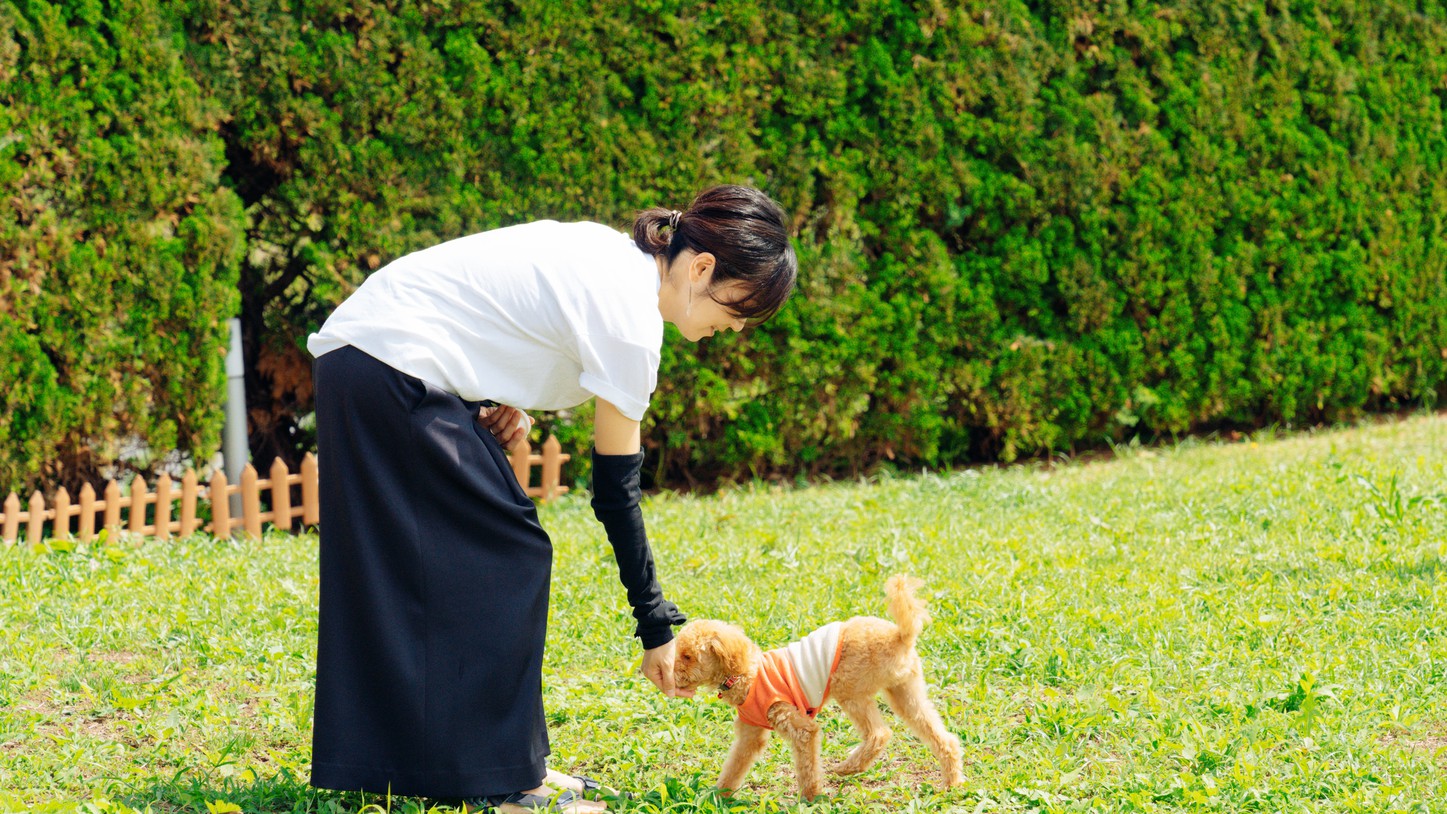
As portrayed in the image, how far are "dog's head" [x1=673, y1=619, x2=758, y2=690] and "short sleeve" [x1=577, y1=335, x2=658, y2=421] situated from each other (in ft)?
1.98

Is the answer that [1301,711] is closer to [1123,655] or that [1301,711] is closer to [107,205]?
[1123,655]

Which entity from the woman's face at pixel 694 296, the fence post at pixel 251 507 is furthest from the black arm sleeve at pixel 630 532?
the fence post at pixel 251 507

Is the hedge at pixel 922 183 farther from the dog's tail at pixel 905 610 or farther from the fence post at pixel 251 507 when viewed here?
the dog's tail at pixel 905 610

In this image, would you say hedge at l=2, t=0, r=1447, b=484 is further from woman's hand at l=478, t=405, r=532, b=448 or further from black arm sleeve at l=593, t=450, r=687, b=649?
black arm sleeve at l=593, t=450, r=687, b=649

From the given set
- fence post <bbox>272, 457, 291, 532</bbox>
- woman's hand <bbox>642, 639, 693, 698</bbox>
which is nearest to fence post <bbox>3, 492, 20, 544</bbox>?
fence post <bbox>272, 457, 291, 532</bbox>

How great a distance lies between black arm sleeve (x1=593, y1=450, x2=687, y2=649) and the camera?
278cm

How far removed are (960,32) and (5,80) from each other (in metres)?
4.89

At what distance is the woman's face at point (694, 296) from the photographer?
2.90m

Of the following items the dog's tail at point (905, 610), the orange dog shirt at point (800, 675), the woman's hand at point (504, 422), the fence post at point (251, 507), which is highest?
the woman's hand at point (504, 422)

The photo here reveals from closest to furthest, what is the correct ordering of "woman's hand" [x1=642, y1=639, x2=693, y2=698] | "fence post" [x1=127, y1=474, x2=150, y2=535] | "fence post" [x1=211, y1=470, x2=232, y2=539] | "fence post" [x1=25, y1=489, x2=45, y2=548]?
"woman's hand" [x1=642, y1=639, x2=693, y2=698] → "fence post" [x1=25, y1=489, x2=45, y2=548] → "fence post" [x1=127, y1=474, x2=150, y2=535] → "fence post" [x1=211, y1=470, x2=232, y2=539]

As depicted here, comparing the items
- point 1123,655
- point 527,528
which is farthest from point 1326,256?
point 527,528

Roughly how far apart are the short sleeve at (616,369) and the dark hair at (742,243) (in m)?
0.30

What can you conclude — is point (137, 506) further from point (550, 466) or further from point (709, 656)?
point (709, 656)

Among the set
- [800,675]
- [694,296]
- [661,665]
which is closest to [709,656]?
[661,665]
